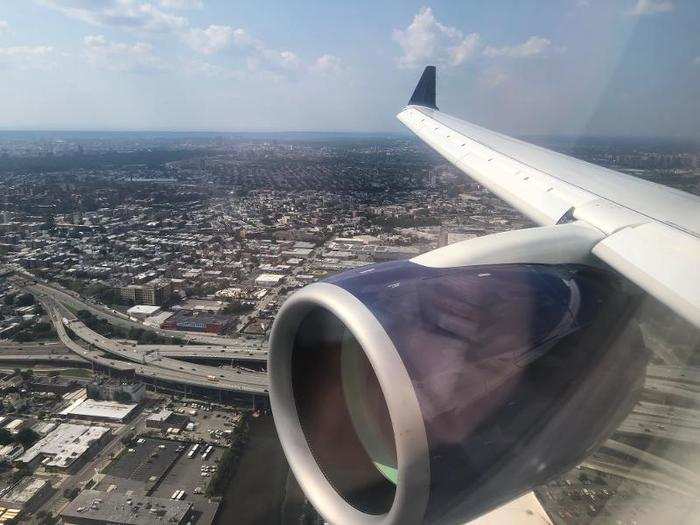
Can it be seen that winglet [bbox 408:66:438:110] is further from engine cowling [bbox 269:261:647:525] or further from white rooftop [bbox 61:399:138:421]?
white rooftop [bbox 61:399:138:421]

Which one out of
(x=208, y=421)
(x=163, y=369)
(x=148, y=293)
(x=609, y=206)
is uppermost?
(x=609, y=206)

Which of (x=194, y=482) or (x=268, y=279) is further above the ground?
(x=268, y=279)

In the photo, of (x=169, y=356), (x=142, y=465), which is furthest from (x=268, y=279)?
(x=142, y=465)

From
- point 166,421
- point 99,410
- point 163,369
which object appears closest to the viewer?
point 166,421

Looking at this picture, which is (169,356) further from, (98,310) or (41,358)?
(98,310)

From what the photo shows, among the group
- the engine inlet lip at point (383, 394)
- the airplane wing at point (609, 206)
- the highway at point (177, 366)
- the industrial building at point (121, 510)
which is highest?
the airplane wing at point (609, 206)

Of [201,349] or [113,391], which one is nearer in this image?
[113,391]

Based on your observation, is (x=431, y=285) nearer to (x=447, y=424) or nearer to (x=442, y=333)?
(x=442, y=333)

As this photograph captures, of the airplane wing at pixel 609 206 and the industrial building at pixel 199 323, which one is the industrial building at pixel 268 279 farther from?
the airplane wing at pixel 609 206

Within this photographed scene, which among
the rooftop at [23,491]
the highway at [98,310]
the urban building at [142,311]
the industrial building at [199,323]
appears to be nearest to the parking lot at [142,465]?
the rooftop at [23,491]
